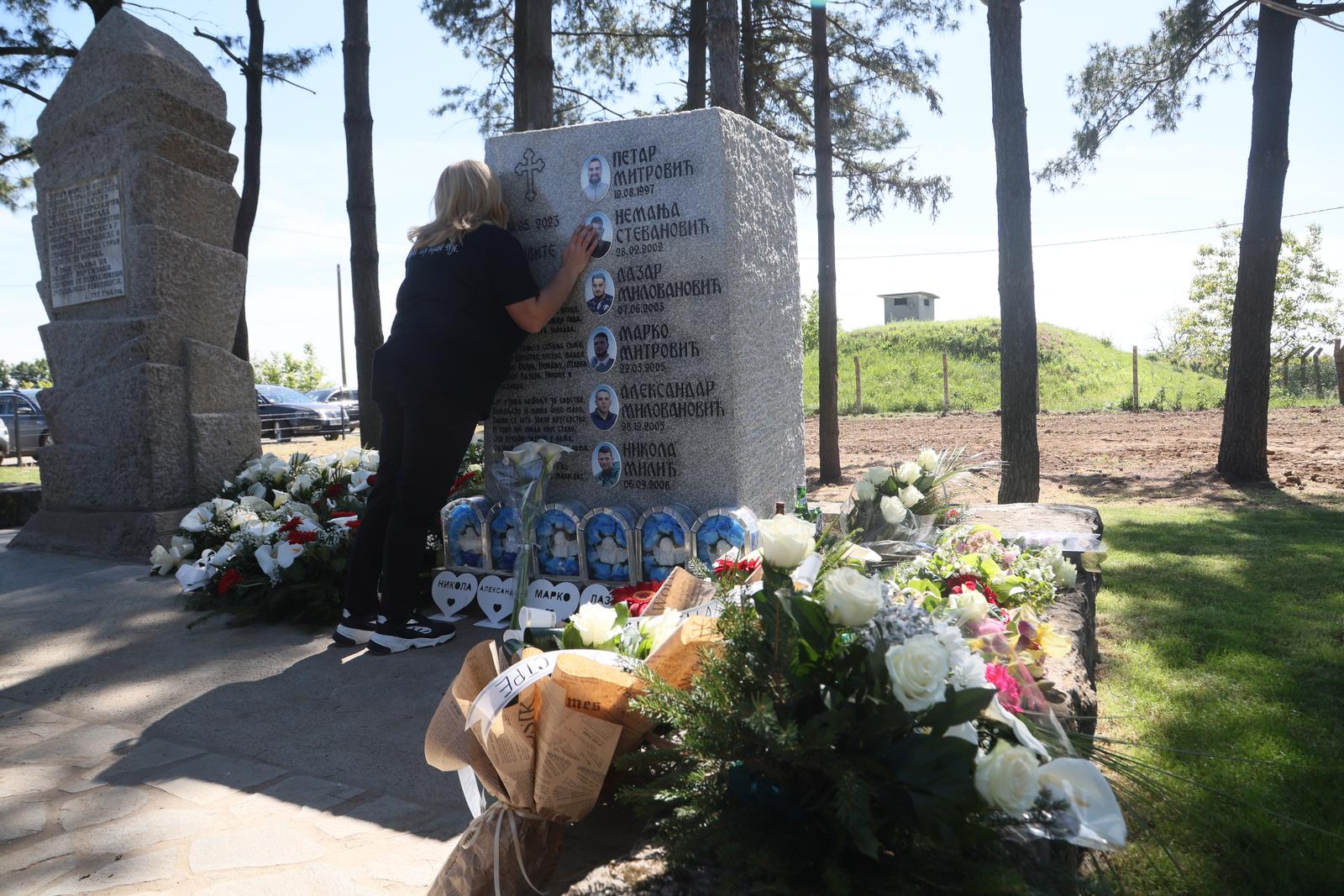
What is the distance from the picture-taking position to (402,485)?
3.65 metres

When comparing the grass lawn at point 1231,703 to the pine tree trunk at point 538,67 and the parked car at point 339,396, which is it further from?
the parked car at point 339,396

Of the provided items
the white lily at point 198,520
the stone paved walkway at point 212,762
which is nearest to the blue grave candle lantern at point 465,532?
the stone paved walkway at point 212,762

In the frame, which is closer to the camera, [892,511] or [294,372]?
[892,511]

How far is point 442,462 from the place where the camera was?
370cm

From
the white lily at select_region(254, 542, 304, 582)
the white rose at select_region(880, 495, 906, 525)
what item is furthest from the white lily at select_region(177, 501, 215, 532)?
the white rose at select_region(880, 495, 906, 525)

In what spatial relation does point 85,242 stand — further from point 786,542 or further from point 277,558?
point 786,542

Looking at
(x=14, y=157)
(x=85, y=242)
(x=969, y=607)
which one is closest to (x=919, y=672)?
(x=969, y=607)

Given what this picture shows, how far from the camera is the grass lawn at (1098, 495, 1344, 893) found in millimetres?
2043

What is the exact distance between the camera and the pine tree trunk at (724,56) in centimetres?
752

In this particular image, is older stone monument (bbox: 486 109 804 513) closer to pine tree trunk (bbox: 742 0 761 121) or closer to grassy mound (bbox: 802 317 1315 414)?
pine tree trunk (bbox: 742 0 761 121)

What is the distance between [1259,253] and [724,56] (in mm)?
5433

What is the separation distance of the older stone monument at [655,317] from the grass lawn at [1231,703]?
1758 millimetres

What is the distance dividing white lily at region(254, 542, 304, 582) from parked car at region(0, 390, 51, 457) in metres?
19.0

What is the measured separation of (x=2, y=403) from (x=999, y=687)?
24198mm
